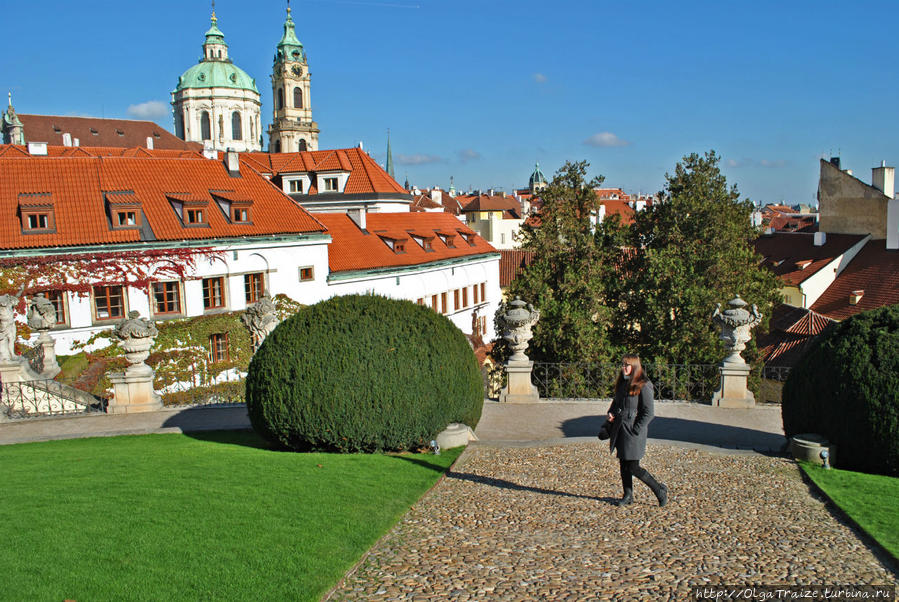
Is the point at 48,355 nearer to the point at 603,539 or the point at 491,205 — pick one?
the point at 603,539

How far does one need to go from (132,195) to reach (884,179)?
41970 mm

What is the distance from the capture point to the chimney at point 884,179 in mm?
43353

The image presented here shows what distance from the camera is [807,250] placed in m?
43.0

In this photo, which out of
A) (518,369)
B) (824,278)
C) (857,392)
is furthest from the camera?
(824,278)

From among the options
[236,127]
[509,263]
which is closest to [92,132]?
[236,127]

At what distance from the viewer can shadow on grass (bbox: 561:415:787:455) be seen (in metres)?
11.6

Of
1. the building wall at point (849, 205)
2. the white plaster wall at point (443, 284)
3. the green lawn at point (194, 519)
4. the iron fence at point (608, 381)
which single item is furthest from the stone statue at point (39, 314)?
the building wall at point (849, 205)

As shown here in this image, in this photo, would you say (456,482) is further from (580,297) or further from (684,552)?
(580,297)

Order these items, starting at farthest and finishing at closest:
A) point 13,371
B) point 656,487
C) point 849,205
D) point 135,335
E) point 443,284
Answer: point 849,205 < point 443,284 < point 13,371 < point 135,335 < point 656,487

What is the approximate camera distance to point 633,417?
774 centimetres

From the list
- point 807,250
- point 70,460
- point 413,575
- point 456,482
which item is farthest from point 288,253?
point 807,250

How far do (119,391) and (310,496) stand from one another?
28.5 ft

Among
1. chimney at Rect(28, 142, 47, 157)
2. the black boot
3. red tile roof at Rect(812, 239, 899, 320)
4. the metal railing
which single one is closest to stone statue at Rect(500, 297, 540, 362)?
the black boot

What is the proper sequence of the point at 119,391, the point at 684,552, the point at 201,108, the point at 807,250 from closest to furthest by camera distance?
the point at 684,552
the point at 119,391
the point at 807,250
the point at 201,108
